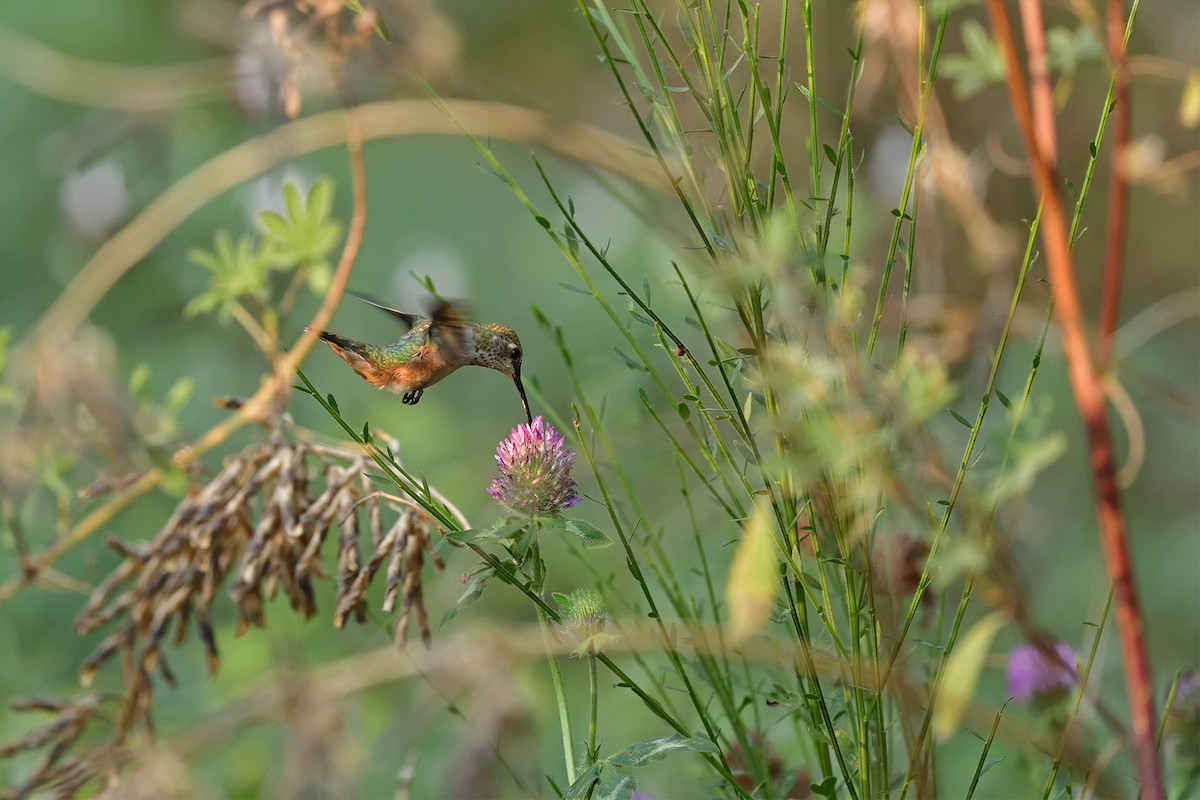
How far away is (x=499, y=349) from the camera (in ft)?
2.25

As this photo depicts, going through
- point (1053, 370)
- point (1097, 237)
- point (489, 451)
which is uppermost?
point (1097, 237)

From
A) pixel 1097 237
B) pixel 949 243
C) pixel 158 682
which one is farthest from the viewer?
pixel 1097 237

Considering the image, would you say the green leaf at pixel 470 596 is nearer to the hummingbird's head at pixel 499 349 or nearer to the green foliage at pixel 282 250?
the hummingbird's head at pixel 499 349

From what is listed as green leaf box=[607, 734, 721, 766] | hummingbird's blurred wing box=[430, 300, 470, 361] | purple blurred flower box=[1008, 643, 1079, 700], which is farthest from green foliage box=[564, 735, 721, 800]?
purple blurred flower box=[1008, 643, 1079, 700]

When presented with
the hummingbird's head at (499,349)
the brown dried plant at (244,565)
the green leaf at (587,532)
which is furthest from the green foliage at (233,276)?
the green leaf at (587,532)

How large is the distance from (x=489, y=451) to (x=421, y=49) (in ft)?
2.44

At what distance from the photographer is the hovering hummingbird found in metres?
0.68

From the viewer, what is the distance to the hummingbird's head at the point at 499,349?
68 cm

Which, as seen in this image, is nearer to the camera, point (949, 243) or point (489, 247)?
point (949, 243)

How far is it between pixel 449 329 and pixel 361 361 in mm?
67

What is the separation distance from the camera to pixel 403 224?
278 cm

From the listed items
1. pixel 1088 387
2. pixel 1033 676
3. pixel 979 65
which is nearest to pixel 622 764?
pixel 1088 387

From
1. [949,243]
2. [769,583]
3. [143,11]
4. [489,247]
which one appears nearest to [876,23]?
[769,583]

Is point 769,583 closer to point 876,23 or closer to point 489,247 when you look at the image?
point 876,23
